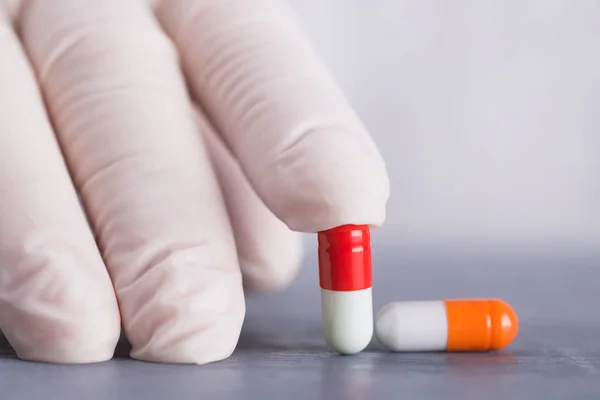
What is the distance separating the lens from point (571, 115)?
37.4 inches

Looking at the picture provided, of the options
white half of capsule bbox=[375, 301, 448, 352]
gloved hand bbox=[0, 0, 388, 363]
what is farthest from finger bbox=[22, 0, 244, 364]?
white half of capsule bbox=[375, 301, 448, 352]

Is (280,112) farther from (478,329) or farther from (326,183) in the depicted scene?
(478,329)

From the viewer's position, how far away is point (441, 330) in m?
0.56

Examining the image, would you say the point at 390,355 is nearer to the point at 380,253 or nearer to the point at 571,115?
the point at 380,253

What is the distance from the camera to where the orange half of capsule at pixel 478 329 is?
56cm

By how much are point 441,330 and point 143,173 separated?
0.81ft

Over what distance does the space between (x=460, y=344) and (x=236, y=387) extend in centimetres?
18

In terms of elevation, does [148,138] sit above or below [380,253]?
above

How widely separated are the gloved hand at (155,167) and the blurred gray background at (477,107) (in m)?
0.31

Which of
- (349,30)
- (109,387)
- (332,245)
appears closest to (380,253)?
(349,30)

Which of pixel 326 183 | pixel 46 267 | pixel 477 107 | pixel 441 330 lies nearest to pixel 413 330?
pixel 441 330

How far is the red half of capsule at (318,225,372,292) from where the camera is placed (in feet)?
1.72

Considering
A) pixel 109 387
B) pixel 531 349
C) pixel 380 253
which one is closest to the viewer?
pixel 109 387

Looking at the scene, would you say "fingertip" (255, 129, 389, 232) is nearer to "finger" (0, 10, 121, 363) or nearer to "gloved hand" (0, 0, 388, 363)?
"gloved hand" (0, 0, 388, 363)
